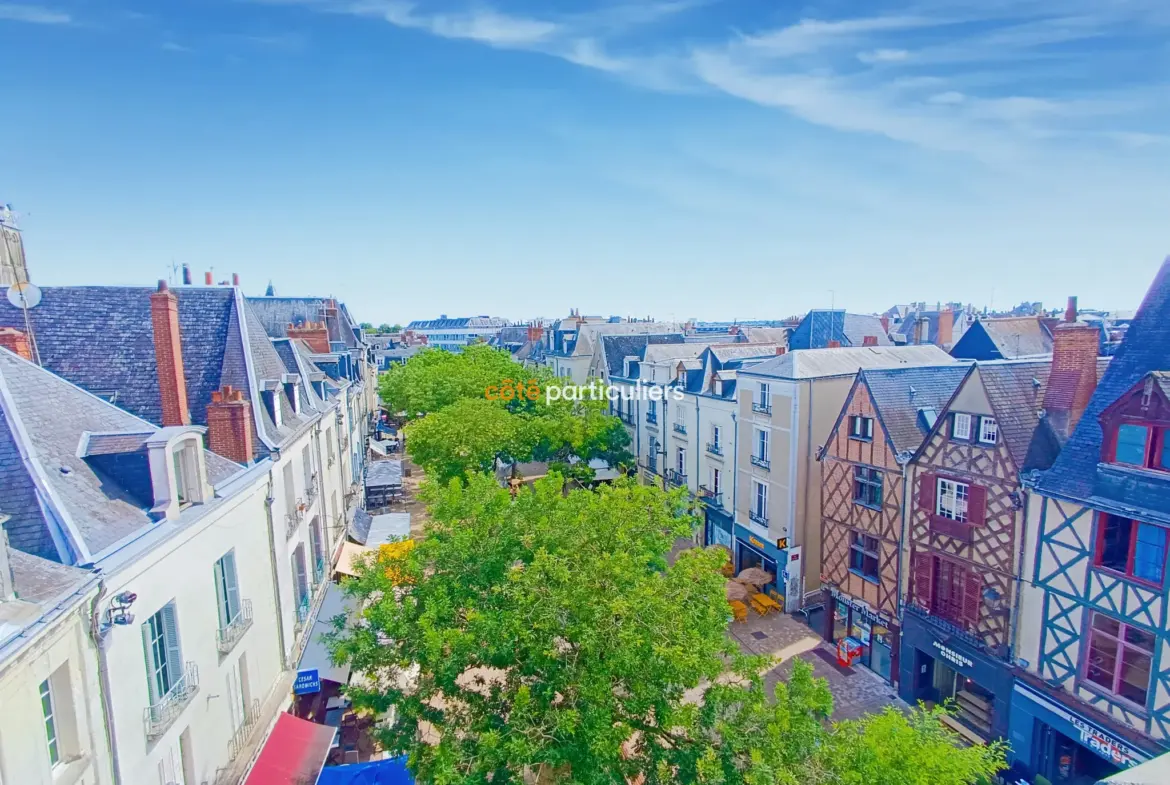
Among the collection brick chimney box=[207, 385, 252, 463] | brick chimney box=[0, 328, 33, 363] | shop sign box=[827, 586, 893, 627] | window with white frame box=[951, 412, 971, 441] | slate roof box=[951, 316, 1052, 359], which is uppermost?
brick chimney box=[0, 328, 33, 363]

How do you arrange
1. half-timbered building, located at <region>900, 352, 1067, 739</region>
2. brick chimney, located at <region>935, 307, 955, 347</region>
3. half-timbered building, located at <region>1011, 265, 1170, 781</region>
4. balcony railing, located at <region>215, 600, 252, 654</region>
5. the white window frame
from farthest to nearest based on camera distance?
brick chimney, located at <region>935, 307, 955, 347</region> → half-timbered building, located at <region>900, 352, 1067, 739</region> → half-timbered building, located at <region>1011, 265, 1170, 781</region> → balcony railing, located at <region>215, 600, 252, 654</region> → the white window frame

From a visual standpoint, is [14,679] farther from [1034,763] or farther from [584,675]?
[1034,763]

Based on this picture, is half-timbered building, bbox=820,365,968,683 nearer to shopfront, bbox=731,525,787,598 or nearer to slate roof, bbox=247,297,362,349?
shopfront, bbox=731,525,787,598

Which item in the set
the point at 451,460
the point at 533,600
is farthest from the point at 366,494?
the point at 533,600

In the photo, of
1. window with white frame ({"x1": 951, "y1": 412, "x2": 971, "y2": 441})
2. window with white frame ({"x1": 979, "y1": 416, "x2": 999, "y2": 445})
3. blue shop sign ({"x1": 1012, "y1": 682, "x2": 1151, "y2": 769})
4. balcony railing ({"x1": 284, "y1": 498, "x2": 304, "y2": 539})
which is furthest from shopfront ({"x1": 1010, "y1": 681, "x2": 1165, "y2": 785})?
balcony railing ({"x1": 284, "y1": 498, "x2": 304, "y2": 539})

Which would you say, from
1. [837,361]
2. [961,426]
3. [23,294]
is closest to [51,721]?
[23,294]

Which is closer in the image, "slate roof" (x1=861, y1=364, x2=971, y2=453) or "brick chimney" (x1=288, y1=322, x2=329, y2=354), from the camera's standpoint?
"slate roof" (x1=861, y1=364, x2=971, y2=453)

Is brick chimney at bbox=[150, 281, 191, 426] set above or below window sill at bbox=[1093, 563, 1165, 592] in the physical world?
above

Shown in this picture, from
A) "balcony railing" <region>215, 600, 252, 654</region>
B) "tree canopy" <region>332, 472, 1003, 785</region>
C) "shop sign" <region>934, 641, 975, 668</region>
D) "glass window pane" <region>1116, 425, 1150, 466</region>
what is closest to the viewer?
"tree canopy" <region>332, 472, 1003, 785</region>
